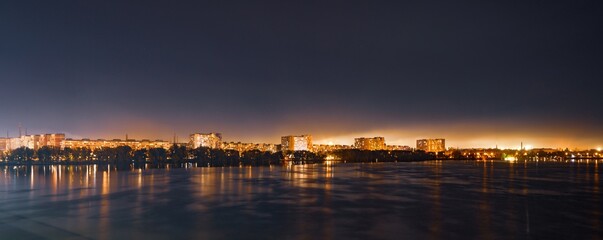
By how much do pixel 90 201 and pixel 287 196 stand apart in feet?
46.6

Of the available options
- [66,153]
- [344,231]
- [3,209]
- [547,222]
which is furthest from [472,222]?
[66,153]

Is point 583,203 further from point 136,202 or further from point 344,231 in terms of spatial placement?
point 136,202

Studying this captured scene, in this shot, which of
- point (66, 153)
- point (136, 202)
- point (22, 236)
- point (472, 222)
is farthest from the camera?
point (66, 153)

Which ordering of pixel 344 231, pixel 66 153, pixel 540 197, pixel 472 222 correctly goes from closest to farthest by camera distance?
pixel 344 231 < pixel 472 222 < pixel 540 197 < pixel 66 153

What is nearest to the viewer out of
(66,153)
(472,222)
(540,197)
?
(472,222)

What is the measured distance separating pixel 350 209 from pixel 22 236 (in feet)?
55.1

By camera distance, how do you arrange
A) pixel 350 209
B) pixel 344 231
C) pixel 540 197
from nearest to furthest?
pixel 344 231 → pixel 350 209 → pixel 540 197

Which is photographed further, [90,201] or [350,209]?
[90,201]

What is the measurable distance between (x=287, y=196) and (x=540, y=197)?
1959 cm

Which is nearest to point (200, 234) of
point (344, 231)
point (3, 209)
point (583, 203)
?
point (344, 231)

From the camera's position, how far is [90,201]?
31.6 meters

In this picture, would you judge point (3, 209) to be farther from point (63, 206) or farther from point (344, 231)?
point (344, 231)

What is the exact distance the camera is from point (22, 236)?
18.5 metres

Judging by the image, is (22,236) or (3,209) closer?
(22,236)
